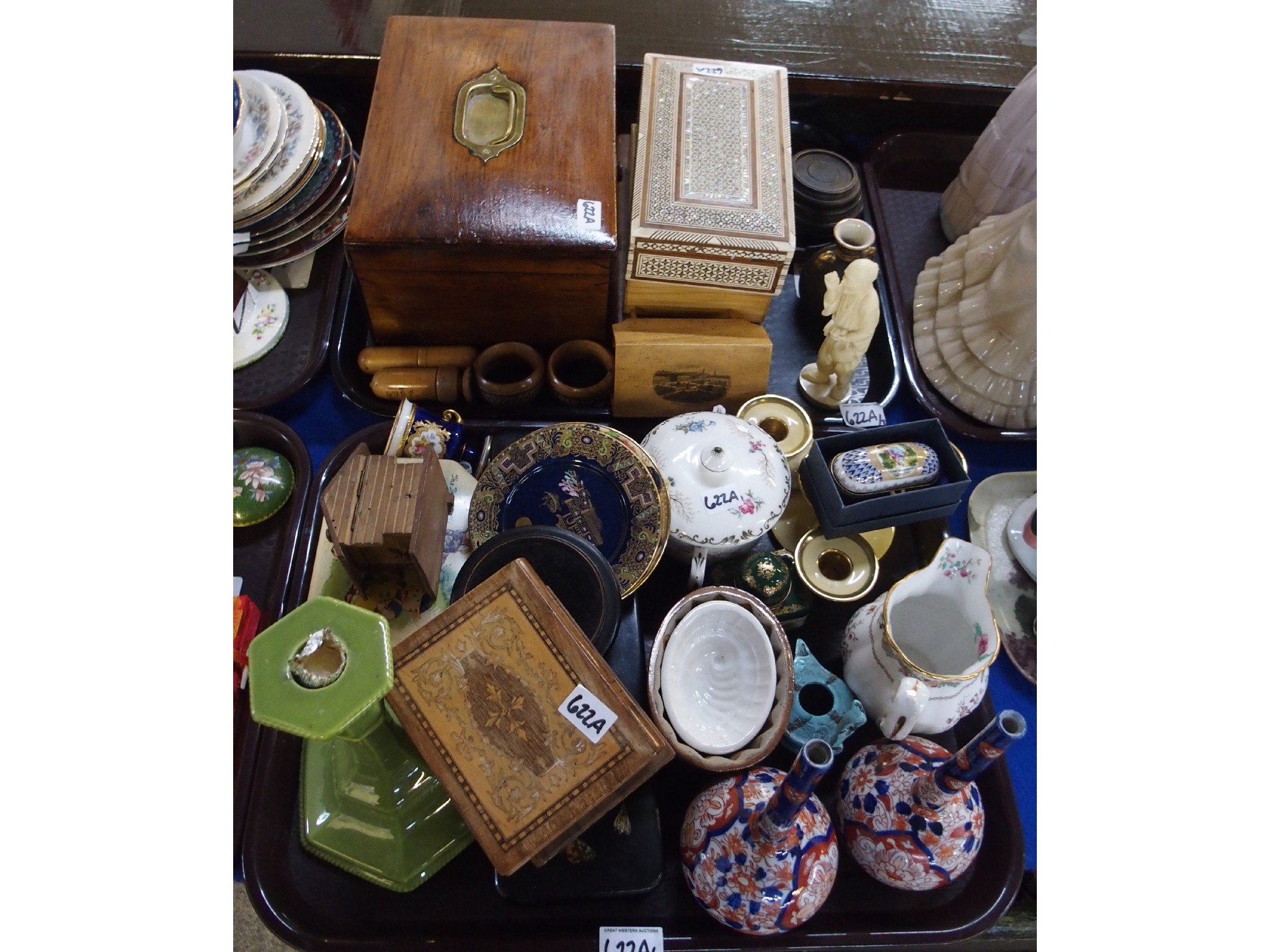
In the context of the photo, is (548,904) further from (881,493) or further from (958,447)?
(958,447)

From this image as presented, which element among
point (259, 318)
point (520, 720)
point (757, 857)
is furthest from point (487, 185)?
point (757, 857)

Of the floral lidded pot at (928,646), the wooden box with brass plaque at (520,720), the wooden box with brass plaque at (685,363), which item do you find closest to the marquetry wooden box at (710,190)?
the wooden box with brass plaque at (685,363)

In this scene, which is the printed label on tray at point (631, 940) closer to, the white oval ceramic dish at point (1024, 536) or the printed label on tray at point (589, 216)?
the white oval ceramic dish at point (1024, 536)

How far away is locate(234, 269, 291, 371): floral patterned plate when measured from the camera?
161cm

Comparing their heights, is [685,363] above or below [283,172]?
below

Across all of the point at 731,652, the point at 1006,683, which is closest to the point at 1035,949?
the point at 1006,683

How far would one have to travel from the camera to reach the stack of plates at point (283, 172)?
5.00 ft

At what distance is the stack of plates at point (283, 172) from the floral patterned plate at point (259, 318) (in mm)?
52

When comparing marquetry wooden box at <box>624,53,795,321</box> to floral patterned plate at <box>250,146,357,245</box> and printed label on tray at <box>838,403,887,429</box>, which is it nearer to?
printed label on tray at <box>838,403,887,429</box>

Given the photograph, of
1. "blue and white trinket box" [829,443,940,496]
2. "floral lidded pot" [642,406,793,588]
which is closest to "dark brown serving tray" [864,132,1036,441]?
"blue and white trinket box" [829,443,940,496]

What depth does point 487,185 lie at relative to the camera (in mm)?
1385

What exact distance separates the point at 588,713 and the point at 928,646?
0.65 m

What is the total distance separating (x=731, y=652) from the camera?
1238mm

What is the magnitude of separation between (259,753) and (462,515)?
519 millimetres
